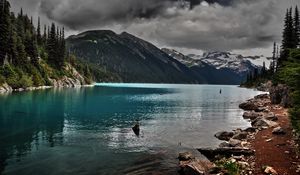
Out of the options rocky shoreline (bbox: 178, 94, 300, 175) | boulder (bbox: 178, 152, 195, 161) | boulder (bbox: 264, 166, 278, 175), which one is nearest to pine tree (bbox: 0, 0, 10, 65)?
rocky shoreline (bbox: 178, 94, 300, 175)

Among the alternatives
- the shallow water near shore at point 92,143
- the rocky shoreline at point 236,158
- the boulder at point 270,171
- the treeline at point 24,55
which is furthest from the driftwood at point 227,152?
the treeline at point 24,55

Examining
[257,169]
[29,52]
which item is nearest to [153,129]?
[257,169]

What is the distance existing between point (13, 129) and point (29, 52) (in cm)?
11926

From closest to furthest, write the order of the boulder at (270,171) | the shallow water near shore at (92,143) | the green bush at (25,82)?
the boulder at (270,171), the shallow water near shore at (92,143), the green bush at (25,82)

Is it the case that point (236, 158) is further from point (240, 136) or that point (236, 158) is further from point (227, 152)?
point (240, 136)

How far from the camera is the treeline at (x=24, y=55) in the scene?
124m

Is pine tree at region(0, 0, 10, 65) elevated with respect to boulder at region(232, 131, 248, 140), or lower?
elevated

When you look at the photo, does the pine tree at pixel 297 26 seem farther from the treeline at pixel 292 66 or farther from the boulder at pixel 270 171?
the boulder at pixel 270 171

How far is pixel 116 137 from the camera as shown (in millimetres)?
41750

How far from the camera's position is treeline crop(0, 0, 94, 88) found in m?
124

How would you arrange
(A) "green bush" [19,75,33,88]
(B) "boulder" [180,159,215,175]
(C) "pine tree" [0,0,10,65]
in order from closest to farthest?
(B) "boulder" [180,159,215,175] < (C) "pine tree" [0,0,10,65] < (A) "green bush" [19,75,33,88]

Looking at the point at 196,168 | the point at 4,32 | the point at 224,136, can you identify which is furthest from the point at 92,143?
the point at 4,32

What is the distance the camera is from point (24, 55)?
141125mm

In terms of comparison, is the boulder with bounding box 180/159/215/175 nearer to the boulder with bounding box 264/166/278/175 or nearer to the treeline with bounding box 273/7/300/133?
the boulder with bounding box 264/166/278/175
